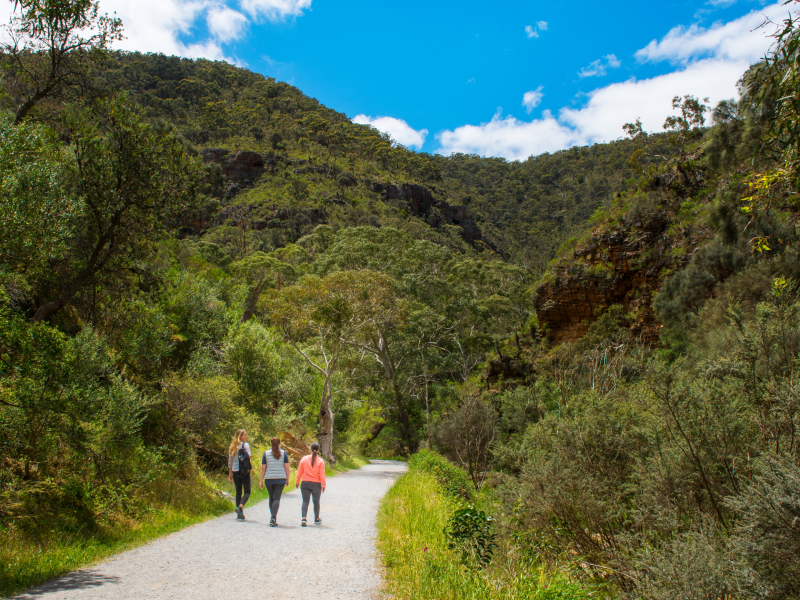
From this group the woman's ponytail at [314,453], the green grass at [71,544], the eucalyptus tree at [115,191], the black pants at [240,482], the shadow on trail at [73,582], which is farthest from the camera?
the black pants at [240,482]

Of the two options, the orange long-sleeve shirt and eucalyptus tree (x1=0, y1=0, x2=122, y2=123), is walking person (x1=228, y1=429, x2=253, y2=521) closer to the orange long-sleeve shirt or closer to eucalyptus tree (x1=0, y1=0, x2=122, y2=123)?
the orange long-sleeve shirt

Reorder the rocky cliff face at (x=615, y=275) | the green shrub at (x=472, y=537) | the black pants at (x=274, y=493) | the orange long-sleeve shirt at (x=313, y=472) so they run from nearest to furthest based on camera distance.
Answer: the green shrub at (x=472, y=537) < the black pants at (x=274, y=493) < the orange long-sleeve shirt at (x=313, y=472) < the rocky cliff face at (x=615, y=275)

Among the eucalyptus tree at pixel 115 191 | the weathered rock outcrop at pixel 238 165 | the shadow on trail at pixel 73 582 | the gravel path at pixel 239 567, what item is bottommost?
the gravel path at pixel 239 567

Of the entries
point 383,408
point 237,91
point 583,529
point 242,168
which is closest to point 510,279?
point 383,408

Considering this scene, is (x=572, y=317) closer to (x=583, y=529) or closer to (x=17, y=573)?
(x=583, y=529)

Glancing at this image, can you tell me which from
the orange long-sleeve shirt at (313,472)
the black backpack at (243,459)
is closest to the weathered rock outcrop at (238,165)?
the black backpack at (243,459)

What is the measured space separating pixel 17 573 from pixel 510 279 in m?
48.5

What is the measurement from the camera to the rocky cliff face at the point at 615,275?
2453 centimetres

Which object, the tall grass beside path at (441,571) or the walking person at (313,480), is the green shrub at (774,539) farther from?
the walking person at (313,480)

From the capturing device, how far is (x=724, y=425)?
6723 mm

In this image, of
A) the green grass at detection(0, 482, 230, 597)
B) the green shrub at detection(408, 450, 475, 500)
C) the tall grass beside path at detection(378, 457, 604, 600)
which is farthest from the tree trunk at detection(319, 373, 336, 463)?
the green grass at detection(0, 482, 230, 597)

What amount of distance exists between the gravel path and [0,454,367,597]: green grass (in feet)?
0.68

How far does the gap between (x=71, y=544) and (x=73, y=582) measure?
1.60 meters

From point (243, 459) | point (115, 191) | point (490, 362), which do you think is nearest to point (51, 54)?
point (115, 191)
